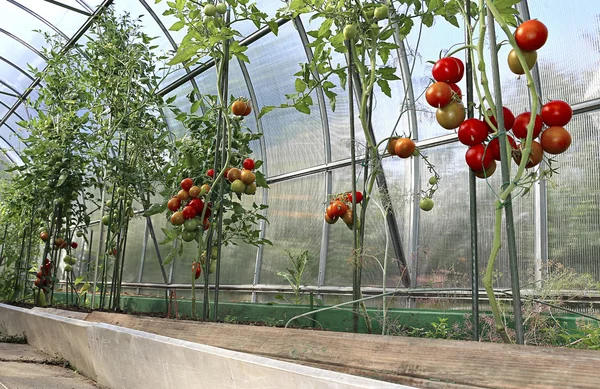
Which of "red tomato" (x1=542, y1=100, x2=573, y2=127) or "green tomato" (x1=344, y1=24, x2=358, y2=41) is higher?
"green tomato" (x1=344, y1=24, x2=358, y2=41)

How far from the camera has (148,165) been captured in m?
4.21

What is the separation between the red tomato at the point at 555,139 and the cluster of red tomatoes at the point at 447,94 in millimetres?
213

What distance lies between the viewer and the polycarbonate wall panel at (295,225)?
5270mm

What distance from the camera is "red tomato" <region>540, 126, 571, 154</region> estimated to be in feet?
3.90

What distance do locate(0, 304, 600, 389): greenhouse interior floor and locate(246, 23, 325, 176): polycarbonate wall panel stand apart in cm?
348

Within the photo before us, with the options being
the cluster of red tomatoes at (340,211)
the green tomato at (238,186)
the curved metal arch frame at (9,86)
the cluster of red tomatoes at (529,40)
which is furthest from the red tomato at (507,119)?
the curved metal arch frame at (9,86)

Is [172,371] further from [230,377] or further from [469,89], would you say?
[469,89]

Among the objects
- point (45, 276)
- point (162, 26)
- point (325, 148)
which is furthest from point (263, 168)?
point (45, 276)

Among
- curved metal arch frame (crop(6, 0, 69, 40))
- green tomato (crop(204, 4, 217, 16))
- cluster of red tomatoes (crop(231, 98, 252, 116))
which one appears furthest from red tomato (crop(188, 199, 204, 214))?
curved metal arch frame (crop(6, 0, 69, 40))

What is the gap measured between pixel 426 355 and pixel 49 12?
914 cm

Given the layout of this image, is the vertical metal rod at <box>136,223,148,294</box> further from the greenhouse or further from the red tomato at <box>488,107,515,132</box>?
the red tomato at <box>488,107,515,132</box>

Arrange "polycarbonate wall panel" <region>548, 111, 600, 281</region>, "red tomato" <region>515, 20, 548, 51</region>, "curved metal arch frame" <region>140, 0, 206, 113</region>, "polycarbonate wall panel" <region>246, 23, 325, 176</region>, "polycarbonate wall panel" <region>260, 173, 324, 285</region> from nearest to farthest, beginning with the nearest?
"red tomato" <region>515, 20, 548, 51</region>
"polycarbonate wall panel" <region>548, 111, 600, 281</region>
"polycarbonate wall panel" <region>260, 173, 324, 285</region>
"polycarbonate wall panel" <region>246, 23, 325, 176</region>
"curved metal arch frame" <region>140, 0, 206, 113</region>

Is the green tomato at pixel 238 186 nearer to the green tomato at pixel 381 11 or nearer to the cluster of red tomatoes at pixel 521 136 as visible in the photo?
the green tomato at pixel 381 11

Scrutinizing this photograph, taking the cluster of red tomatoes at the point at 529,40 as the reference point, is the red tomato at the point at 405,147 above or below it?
below
